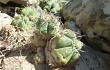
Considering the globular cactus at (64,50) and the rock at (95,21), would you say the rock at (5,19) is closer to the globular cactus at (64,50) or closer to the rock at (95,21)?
the rock at (95,21)

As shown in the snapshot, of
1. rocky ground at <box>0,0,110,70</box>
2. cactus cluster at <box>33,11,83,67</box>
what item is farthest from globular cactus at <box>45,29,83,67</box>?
rocky ground at <box>0,0,110,70</box>

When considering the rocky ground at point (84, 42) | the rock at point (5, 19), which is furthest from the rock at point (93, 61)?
the rock at point (5, 19)

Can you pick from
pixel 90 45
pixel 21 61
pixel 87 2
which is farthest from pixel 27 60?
pixel 87 2

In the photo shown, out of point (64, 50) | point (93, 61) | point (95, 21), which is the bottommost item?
point (93, 61)

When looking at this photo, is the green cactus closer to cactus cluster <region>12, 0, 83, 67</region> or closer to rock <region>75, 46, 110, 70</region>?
cactus cluster <region>12, 0, 83, 67</region>

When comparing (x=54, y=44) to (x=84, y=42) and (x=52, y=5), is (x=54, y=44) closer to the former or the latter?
(x=84, y=42)

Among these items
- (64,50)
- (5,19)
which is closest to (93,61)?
(64,50)
